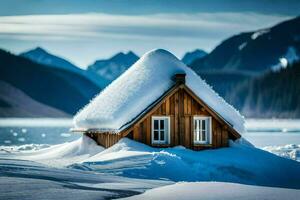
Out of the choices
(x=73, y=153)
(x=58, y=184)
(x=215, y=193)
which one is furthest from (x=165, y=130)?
(x=215, y=193)

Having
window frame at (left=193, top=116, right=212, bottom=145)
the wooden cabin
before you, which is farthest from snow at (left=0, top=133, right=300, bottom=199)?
window frame at (left=193, top=116, right=212, bottom=145)

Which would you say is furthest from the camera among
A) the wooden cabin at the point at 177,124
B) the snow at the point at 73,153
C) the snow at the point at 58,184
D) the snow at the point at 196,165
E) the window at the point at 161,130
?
the snow at the point at 73,153

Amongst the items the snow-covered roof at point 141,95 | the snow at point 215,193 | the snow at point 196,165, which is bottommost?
the snow at point 215,193

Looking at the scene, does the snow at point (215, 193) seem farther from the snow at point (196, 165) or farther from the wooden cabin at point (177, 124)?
the wooden cabin at point (177, 124)

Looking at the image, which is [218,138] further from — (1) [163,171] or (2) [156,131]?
(1) [163,171]

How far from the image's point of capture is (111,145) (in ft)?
116

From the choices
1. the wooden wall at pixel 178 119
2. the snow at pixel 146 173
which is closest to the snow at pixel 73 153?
the snow at pixel 146 173

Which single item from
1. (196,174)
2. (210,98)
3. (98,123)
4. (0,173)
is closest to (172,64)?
(210,98)

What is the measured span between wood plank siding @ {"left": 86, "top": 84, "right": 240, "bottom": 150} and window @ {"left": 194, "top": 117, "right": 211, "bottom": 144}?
21 centimetres

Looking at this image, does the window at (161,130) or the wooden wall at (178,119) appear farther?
the window at (161,130)

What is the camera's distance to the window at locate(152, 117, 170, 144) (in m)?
34.7

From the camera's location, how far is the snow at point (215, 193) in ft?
61.8

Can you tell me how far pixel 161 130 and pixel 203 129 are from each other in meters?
2.56

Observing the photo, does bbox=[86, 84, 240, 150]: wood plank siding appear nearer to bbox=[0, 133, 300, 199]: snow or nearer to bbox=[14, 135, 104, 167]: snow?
bbox=[0, 133, 300, 199]: snow
